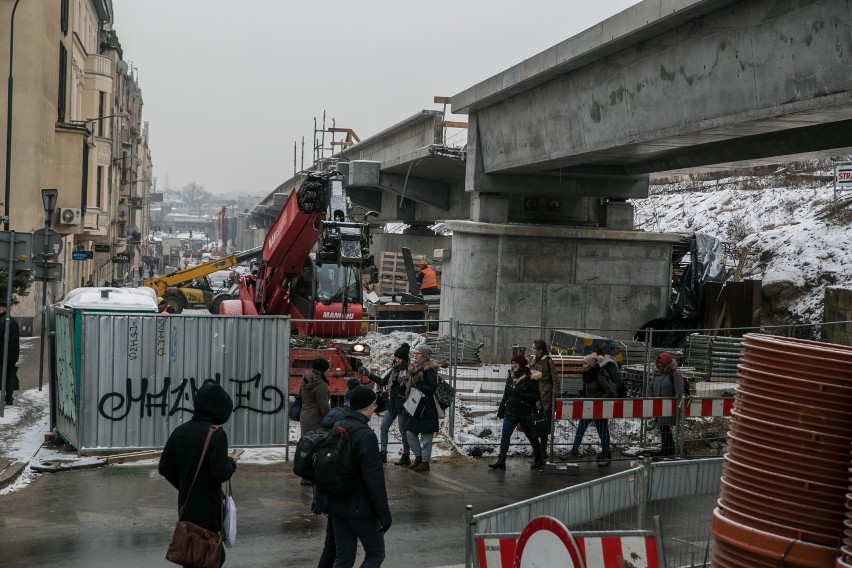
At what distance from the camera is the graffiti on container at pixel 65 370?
43.1ft

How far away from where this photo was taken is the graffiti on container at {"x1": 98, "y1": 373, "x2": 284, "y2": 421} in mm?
12992

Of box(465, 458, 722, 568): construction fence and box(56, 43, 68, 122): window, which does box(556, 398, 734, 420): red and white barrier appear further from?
box(56, 43, 68, 122): window

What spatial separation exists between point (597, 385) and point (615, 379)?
0.39m

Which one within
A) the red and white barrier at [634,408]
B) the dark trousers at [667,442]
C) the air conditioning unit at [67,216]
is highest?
the air conditioning unit at [67,216]

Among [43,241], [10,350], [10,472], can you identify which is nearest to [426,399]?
[10,472]

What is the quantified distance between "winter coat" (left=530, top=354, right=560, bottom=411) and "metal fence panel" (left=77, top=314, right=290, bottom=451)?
3.46m

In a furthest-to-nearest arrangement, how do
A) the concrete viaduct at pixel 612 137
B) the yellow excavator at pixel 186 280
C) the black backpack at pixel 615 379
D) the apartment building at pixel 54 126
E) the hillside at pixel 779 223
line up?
the yellow excavator at pixel 186 280
the apartment building at pixel 54 126
the hillside at pixel 779 223
the black backpack at pixel 615 379
the concrete viaduct at pixel 612 137

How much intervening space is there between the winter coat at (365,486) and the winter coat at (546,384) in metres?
7.01

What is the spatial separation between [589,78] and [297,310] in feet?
25.4

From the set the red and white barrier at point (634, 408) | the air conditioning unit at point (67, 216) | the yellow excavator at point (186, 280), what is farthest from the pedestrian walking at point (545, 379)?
the yellow excavator at point (186, 280)

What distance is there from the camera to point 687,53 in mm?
14508

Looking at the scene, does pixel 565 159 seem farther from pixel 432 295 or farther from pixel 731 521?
pixel 432 295

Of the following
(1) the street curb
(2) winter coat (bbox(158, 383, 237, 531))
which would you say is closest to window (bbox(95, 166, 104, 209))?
(1) the street curb

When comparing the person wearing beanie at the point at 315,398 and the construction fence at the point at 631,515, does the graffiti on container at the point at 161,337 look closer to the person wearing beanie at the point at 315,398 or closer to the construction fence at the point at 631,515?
the person wearing beanie at the point at 315,398
